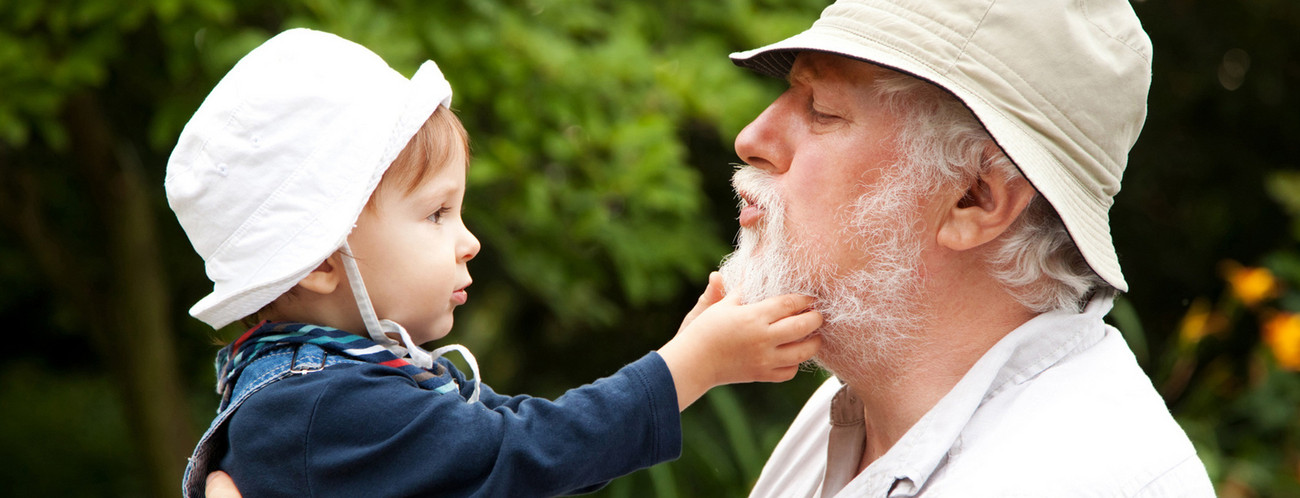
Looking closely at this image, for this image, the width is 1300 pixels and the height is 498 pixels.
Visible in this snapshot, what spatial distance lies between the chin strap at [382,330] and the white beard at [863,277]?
54 cm

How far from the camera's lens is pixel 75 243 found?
579cm

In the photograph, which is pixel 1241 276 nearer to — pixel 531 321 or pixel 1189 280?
pixel 1189 280

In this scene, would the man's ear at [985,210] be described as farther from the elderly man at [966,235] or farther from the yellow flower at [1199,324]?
the yellow flower at [1199,324]

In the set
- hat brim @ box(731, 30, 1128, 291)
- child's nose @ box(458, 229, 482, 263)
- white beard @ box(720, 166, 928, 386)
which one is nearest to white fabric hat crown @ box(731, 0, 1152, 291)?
hat brim @ box(731, 30, 1128, 291)

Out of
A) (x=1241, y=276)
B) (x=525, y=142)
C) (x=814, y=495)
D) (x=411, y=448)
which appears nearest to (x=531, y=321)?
(x=525, y=142)

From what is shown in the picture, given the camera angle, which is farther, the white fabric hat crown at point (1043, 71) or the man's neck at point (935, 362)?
the man's neck at point (935, 362)

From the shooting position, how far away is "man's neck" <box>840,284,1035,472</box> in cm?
181

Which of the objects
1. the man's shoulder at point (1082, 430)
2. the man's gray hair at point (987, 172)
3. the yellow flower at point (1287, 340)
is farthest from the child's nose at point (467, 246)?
the yellow flower at point (1287, 340)

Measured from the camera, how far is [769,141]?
1877mm

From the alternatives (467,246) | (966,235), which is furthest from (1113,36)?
(467,246)

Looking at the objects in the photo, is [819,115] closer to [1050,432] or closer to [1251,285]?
[1050,432]

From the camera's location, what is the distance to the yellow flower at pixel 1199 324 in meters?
3.98

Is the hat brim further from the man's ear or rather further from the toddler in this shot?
the toddler

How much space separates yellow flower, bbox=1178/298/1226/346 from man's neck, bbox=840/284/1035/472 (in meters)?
2.55
